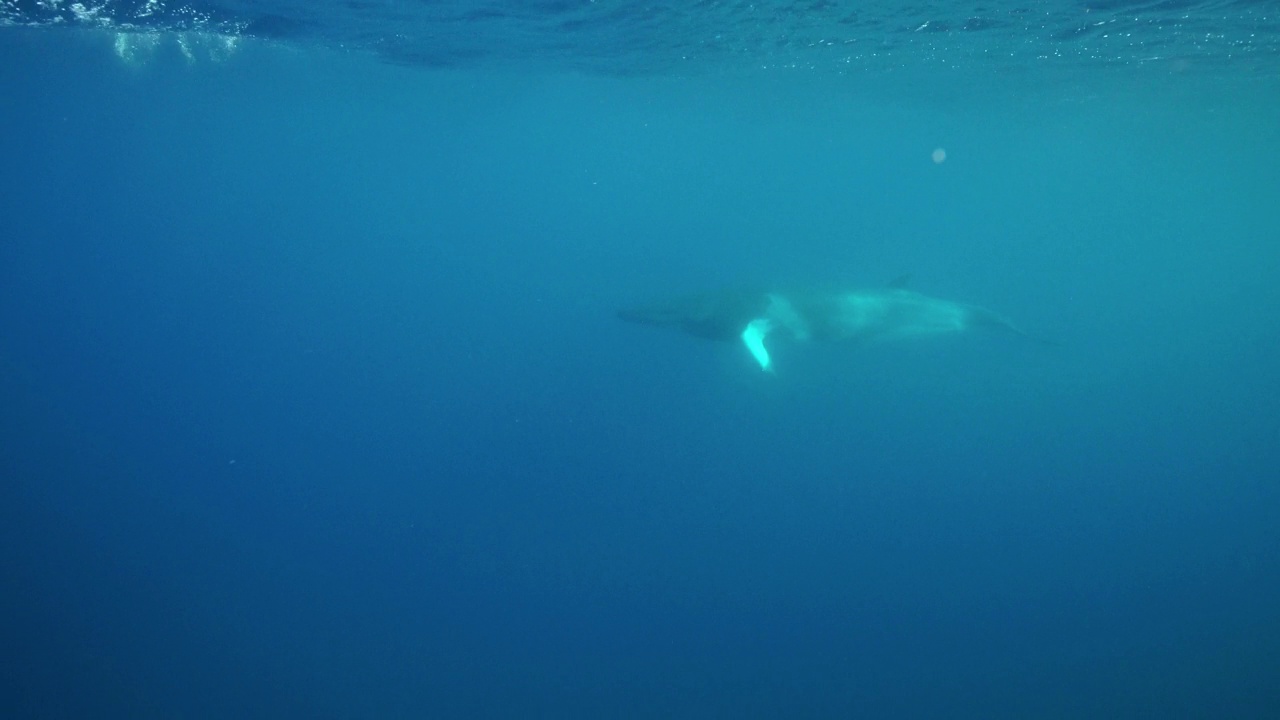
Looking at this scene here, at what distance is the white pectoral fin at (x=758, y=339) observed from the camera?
1243 centimetres

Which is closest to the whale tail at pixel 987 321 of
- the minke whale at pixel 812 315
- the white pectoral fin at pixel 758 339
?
the minke whale at pixel 812 315

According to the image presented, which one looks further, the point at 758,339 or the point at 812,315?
the point at 812,315

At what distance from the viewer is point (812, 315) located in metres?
13.9

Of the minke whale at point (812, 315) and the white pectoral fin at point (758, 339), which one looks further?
the minke whale at point (812, 315)

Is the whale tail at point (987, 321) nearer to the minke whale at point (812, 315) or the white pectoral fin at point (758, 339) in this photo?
the minke whale at point (812, 315)

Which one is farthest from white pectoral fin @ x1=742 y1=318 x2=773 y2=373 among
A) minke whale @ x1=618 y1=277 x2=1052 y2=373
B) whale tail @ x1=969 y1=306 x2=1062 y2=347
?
whale tail @ x1=969 y1=306 x2=1062 y2=347

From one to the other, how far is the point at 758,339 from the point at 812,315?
138 cm

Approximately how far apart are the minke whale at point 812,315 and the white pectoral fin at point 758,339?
0.02 meters

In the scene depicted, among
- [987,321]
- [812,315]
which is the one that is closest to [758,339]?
[812,315]

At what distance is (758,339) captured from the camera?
1323 centimetres

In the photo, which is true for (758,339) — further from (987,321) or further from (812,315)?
(987,321)

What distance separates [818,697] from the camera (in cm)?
1056

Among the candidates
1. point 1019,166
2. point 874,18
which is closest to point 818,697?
point 874,18

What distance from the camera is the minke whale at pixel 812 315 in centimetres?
1388
